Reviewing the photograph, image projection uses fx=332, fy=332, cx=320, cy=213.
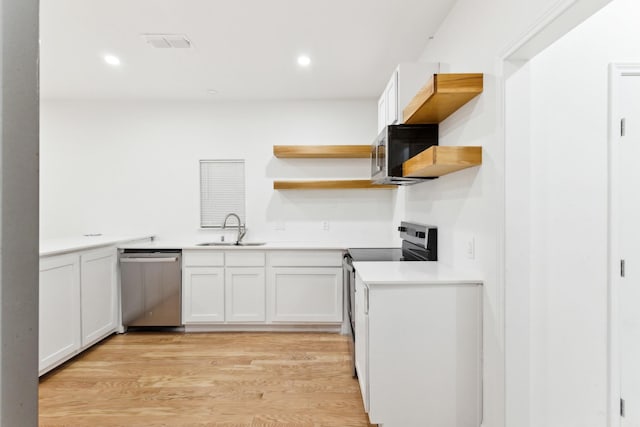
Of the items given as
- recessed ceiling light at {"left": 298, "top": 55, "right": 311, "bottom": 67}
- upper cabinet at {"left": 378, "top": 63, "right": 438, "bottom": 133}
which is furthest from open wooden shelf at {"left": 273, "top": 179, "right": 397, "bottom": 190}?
upper cabinet at {"left": 378, "top": 63, "right": 438, "bottom": 133}

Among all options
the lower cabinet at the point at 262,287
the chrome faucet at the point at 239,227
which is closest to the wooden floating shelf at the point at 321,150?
the chrome faucet at the point at 239,227

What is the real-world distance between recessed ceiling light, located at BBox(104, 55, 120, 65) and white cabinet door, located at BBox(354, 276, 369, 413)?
286 cm

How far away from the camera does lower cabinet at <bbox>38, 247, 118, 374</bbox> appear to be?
2.53 metres

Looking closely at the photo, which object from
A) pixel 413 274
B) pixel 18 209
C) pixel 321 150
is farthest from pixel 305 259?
pixel 18 209

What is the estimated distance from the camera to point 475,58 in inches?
75.2

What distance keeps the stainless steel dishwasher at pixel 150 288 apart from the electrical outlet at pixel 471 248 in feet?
9.35

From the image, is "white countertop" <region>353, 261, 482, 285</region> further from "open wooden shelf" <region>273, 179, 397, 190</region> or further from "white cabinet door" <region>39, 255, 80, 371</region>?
"white cabinet door" <region>39, 255, 80, 371</region>

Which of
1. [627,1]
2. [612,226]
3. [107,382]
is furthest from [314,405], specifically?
[627,1]

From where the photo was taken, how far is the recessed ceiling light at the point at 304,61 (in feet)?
9.59

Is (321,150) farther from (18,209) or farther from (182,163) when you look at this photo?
(18,209)

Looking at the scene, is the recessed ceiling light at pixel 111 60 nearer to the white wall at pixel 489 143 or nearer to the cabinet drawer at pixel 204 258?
the cabinet drawer at pixel 204 258

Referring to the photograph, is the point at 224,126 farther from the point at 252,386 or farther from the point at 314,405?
the point at 314,405

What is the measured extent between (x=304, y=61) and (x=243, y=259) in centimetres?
205

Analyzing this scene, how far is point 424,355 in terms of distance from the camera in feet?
5.95
